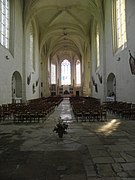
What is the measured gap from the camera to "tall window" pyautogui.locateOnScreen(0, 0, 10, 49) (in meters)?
19.1

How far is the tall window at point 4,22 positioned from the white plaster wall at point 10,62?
982 mm

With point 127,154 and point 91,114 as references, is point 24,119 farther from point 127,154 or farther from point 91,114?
point 127,154

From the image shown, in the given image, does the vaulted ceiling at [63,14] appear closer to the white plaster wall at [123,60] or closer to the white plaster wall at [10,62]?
the white plaster wall at [10,62]

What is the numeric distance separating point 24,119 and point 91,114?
3873 millimetres

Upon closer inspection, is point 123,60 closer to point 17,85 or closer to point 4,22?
point 4,22

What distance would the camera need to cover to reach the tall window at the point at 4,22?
62.7 feet

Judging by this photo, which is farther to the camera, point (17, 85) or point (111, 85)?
point (17, 85)

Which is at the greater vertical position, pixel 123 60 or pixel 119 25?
pixel 119 25

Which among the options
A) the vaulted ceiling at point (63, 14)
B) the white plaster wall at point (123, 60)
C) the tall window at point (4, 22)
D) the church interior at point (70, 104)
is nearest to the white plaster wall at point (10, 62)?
the church interior at point (70, 104)

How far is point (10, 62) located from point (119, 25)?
34.0ft

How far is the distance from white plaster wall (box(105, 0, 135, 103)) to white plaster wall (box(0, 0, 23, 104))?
9.26 m

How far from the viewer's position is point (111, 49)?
22.2 m

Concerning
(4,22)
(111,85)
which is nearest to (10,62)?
(4,22)

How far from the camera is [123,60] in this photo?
1811cm
